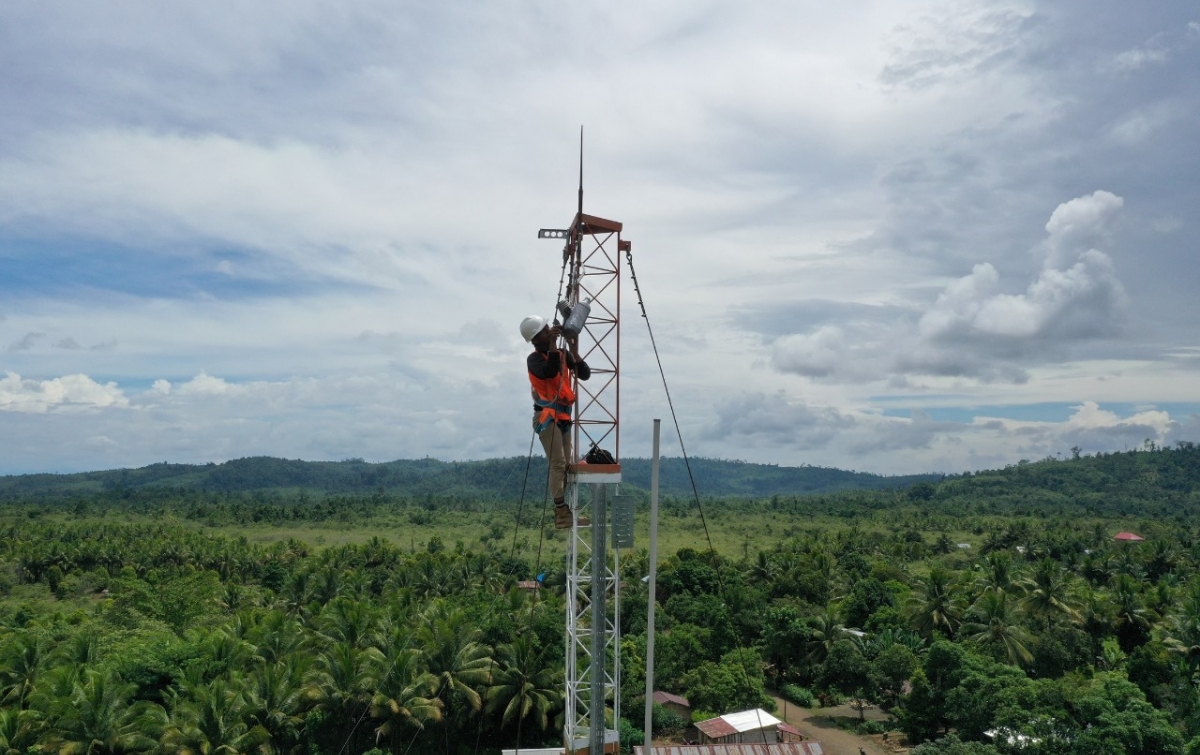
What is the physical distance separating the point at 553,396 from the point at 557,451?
119cm

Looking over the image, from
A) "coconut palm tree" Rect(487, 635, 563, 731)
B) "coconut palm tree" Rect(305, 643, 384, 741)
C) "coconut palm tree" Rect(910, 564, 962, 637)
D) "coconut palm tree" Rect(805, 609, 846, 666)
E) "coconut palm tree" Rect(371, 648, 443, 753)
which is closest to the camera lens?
"coconut palm tree" Rect(371, 648, 443, 753)

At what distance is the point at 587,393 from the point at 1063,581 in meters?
31.9

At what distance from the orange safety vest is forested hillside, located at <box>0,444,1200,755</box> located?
13.2 ft

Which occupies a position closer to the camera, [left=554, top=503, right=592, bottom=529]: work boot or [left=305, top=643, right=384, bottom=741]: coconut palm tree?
[left=554, top=503, right=592, bottom=529]: work boot

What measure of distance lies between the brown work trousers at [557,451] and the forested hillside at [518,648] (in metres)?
3.29

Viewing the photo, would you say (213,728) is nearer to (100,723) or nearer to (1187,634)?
(100,723)

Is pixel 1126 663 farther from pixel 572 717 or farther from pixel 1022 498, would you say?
pixel 1022 498

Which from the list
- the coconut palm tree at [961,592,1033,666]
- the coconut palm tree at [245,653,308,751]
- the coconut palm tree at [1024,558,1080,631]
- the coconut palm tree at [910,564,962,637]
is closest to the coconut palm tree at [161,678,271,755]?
the coconut palm tree at [245,653,308,751]

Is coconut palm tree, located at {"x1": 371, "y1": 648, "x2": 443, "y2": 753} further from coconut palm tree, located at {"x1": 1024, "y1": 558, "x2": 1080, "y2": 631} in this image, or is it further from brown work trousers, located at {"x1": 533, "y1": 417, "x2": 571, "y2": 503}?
coconut palm tree, located at {"x1": 1024, "y1": 558, "x2": 1080, "y2": 631}

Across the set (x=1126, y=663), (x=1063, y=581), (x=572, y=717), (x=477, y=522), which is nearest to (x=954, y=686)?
(x=1126, y=663)

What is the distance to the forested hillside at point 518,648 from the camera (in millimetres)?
23812

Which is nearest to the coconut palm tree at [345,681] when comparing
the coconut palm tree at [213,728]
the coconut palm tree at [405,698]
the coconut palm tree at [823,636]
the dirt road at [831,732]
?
the coconut palm tree at [405,698]

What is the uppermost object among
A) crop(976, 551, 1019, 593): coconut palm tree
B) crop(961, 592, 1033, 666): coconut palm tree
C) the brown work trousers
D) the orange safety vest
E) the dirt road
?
the orange safety vest

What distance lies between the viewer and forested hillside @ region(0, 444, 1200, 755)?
23.8 m
